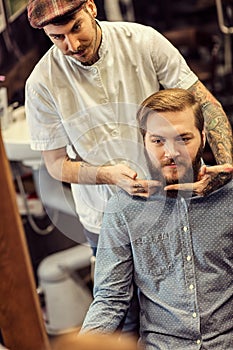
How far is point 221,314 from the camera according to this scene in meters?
1.58

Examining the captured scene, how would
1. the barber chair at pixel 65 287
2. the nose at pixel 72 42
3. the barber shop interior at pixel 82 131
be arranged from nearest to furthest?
the barber shop interior at pixel 82 131
the nose at pixel 72 42
the barber chair at pixel 65 287

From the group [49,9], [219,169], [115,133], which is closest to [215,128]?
[219,169]

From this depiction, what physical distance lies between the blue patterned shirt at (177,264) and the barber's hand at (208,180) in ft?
0.07

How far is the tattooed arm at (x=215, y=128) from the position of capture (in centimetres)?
158

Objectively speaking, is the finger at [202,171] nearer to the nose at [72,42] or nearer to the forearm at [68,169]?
the forearm at [68,169]

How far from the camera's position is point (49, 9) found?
1.46 metres

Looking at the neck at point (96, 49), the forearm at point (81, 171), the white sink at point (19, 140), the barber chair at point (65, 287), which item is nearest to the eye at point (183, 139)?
the forearm at point (81, 171)

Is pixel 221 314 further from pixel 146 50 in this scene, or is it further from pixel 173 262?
pixel 146 50

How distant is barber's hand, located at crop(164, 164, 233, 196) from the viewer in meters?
1.53

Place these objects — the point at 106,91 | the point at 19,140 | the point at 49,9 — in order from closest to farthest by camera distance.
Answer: the point at 49,9 → the point at 106,91 → the point at 19,140

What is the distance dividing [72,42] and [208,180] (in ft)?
1.39

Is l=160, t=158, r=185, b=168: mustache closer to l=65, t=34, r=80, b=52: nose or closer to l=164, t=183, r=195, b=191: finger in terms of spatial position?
l=164, t=183, r=195, b=191: finger

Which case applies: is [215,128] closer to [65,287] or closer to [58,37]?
[58,37]

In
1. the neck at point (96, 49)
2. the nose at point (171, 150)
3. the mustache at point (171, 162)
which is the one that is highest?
the neck at point (96, 49)
